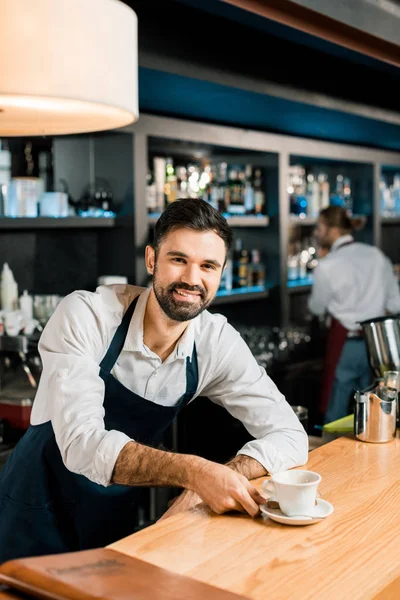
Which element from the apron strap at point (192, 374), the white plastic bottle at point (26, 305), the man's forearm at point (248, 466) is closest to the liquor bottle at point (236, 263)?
the white plastic bottle at point (26, 305)

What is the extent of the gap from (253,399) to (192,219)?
1.91ft

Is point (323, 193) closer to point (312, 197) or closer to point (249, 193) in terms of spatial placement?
point (312, 197)

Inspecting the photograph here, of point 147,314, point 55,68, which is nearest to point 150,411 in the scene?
point 147,314

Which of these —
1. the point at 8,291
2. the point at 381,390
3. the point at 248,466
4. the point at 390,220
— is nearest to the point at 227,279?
the point at 8,291

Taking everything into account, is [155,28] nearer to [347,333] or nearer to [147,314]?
[147,314]

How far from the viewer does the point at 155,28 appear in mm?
3260

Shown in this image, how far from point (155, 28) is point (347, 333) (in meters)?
2.79

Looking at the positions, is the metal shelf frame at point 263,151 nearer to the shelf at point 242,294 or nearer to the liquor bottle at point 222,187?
the shelf at point 242,294

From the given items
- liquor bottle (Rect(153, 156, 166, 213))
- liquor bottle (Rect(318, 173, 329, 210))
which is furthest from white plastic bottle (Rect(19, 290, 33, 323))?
liquor bottle (Rect(318, 173, 329, 210))

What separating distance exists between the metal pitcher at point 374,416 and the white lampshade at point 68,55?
1233 millimetres

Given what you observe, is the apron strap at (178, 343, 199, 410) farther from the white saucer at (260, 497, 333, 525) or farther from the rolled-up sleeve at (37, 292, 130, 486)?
the white saucer at (260, 497, 333, 525)

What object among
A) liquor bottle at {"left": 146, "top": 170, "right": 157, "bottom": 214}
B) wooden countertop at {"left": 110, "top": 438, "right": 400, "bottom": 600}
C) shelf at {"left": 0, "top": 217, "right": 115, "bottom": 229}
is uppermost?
liquor bottle at {"left": 146, "top": 170, "right": 157, "bottom": 214}

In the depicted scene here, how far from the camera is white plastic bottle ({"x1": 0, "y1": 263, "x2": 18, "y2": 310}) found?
3.69 meters

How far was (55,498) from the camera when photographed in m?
2.25
